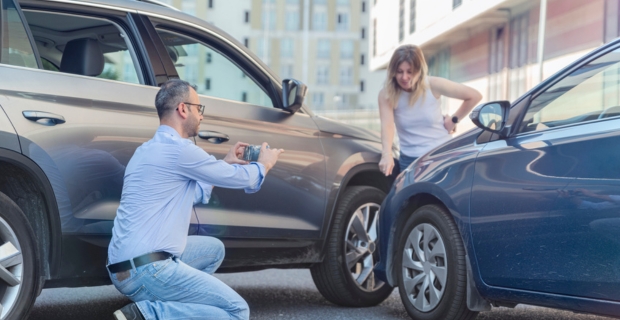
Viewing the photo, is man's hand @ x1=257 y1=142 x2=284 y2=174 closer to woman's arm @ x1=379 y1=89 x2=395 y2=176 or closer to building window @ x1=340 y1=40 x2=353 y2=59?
woman's arm @ x1=379 y1=89 x2=395 y2=176

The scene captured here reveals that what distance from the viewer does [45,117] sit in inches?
169

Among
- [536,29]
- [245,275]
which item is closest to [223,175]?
[245,275]

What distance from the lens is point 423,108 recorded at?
22.1 feet

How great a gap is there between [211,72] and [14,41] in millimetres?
1684

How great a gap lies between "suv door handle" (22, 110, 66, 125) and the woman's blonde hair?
2.86 meters

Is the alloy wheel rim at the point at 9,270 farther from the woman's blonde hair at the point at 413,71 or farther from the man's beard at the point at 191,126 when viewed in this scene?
the woman's blonde hair at the point at 413,71

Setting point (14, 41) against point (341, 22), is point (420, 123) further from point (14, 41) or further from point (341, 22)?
point (341, 22)

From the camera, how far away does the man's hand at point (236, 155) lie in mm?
4836

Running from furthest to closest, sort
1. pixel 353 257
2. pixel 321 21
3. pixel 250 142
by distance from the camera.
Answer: pixel 321 21, pixel 353 257, pixel 250 142

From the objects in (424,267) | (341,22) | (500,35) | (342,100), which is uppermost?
(341,22)

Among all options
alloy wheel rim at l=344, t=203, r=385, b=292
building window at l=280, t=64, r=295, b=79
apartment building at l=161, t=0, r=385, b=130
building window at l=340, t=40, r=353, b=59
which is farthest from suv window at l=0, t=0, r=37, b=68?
building window at l=340, t=40, r=353, b=59

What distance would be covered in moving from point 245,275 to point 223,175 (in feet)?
Answer: 14.3

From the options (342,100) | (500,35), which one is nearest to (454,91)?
(500,35)

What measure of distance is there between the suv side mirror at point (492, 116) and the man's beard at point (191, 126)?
141 centimetres
